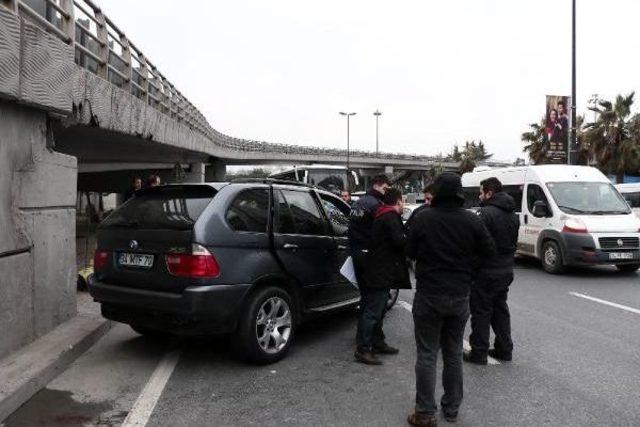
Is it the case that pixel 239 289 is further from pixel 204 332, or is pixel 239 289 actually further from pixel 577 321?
pixel 577 321

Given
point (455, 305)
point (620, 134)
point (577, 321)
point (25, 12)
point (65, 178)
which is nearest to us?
point (455, 305)

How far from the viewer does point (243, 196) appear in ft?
17.0

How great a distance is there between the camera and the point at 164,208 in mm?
5059

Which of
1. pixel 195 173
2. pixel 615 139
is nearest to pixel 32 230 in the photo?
pixel 195 173

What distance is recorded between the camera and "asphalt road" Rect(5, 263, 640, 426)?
13.0 ft

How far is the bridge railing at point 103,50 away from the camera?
21.6 feet

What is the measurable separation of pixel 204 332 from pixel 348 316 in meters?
2.67

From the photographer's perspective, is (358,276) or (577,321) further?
(577,321)

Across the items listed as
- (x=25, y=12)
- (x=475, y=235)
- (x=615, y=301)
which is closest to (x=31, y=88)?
(x=25, y=12)

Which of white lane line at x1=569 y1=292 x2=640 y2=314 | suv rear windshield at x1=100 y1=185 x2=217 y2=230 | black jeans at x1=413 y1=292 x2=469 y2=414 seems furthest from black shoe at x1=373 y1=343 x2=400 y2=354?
white lane line at x1=569 y1=292 x2=640 y2=314

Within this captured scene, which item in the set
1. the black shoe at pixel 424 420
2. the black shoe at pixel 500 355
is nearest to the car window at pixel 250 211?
the black shoe at pixel 424 420

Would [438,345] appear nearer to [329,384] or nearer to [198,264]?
[329,384]

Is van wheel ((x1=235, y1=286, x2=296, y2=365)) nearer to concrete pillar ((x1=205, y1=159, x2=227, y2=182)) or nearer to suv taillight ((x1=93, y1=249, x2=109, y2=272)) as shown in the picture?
suv taillight ((x1=93, y1=249, x2=109, y2=272))

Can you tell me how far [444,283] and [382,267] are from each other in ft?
3.98
